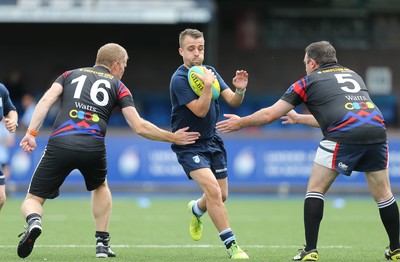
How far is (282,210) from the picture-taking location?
57.7 ft

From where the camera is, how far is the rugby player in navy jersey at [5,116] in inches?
424

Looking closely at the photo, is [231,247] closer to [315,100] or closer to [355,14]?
[315,100]

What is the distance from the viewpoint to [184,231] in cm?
1366

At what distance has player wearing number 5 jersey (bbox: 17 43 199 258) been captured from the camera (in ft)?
32.2

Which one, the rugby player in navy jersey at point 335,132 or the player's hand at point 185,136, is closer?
the rugby player in navy jersey at point 335,132

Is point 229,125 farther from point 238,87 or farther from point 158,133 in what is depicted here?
point 158,133

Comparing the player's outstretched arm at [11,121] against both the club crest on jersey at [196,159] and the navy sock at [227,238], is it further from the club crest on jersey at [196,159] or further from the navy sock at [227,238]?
the navy sock at [227,238]

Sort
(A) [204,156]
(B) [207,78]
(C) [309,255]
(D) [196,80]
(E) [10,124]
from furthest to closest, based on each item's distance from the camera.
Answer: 1. (E) [10,124]
2. (A) [204,156]
3. (D) [196,80]
4. (B) [207,78]
5. (C) [309,255]

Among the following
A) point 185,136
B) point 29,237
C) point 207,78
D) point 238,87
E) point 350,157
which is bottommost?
point 29,237

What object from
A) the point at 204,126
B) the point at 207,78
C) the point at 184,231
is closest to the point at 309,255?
the point at 204,126

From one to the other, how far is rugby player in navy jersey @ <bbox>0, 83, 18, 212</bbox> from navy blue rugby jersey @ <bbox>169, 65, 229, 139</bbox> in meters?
1.79

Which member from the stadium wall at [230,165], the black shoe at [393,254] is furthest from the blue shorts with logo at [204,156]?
the stadium wall at [230,165]

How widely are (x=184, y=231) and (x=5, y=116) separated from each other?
3.55m

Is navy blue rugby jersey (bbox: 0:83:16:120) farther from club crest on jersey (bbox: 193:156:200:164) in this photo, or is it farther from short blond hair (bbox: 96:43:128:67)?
club crest on jersey (bbox: 193:156:200:164)
